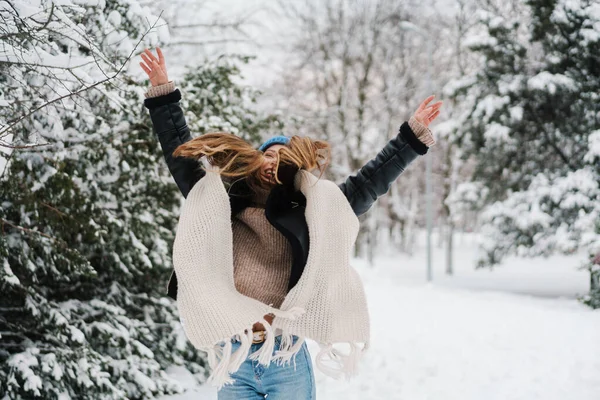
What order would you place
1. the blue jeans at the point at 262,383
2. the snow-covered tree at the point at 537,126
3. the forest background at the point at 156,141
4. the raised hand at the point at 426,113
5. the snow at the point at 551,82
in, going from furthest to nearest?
the snow at the point at 551,82
the snow-covered tree at the point at 537,126
the forest background at the point at 156,141
the raised hand at the point at 426,113
the blue jeans at the point at 262,383

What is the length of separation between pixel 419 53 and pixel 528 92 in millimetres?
9175

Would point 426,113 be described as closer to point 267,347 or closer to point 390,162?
point 390,162

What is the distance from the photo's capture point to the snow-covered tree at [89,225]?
10.4 ft

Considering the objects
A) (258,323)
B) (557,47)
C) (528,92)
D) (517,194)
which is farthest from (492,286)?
(258,323)

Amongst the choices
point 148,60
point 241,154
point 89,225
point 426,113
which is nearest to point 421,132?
point 426,113

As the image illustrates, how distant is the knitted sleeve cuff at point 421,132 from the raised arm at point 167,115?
98cm

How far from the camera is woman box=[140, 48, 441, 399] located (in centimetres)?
193

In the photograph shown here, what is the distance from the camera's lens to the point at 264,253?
2.10m

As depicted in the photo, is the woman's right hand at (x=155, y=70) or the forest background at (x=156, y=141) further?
the forest background at (x=156, y=141)

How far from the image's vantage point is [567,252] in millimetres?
10008

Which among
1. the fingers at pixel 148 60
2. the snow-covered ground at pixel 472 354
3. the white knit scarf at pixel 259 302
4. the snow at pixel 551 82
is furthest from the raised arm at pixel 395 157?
the snow at pixel 551 82

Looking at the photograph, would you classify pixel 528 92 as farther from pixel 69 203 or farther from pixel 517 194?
pixel 69 203

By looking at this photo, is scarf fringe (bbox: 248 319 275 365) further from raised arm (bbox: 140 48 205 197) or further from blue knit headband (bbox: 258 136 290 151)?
blue knit headband (bbox: 258 136 290 151)

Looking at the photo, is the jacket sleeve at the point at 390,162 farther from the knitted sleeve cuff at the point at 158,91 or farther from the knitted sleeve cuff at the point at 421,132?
the knitted sleeve cuff at the point at 158,91
